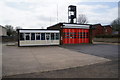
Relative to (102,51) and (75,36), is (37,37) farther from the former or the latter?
(102,51)

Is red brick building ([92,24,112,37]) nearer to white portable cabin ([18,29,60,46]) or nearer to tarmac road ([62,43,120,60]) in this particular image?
white portable cabin ([18,29,60,46])

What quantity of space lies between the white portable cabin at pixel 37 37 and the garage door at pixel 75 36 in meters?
1.57

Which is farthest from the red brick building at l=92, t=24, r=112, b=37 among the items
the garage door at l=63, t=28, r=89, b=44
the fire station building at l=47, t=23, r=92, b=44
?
the garage door at l=63, t=28, r=89, b=44

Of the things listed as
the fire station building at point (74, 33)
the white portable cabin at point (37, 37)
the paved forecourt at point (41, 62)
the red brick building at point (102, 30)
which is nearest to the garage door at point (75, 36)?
the fire station building at point (74, 33)

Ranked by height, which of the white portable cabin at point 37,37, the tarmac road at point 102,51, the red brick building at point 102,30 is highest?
the red brick building at point 102,30

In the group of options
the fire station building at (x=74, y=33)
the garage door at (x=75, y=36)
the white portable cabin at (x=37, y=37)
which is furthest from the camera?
the garage door at (x=75, y=36)

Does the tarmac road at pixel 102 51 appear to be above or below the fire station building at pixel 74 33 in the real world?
below

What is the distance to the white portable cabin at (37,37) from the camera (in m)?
23.5

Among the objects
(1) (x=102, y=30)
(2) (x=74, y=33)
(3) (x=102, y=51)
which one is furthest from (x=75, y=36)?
(1) (x=102, y=30)

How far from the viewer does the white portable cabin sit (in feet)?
77.3

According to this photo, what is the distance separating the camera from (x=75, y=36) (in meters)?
26.7

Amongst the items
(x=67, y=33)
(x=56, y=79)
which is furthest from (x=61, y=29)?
(x=56, y=79)

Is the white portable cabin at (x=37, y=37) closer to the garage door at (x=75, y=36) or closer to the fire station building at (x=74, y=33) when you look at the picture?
the fire station building at (x=74, y=33)

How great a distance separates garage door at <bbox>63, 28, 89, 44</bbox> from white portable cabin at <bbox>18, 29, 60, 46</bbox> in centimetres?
157
